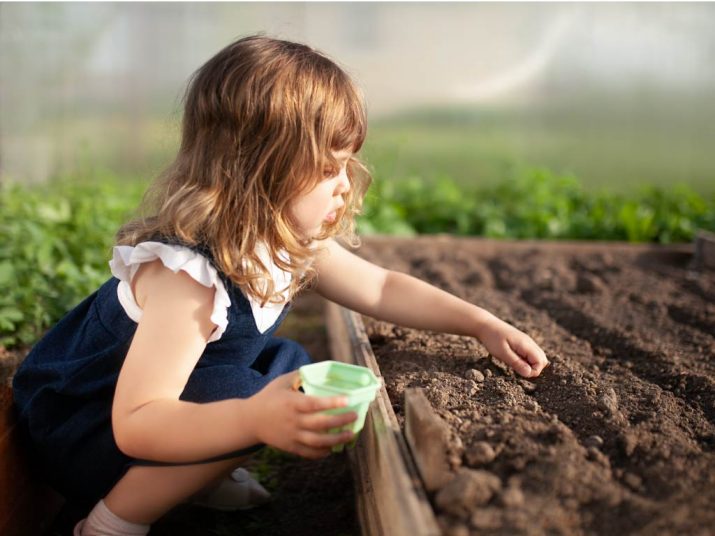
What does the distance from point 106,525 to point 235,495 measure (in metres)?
0.42

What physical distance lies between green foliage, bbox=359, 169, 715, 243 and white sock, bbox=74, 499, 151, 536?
2.87 m

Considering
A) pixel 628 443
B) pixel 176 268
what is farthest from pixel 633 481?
pixel 176 268

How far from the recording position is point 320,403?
1405mm

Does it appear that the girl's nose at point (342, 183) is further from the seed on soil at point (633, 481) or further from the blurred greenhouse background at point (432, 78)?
the blurred greenhouse background at point (432, 78)

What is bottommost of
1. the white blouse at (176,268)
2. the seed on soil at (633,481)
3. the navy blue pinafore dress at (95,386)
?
the navy blue pinafore dress at (95,386)

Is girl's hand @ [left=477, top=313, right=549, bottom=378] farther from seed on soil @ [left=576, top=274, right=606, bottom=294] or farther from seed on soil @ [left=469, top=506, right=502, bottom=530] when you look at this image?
seed on soil @ [left=576, top=274, right=606, bottom=294]

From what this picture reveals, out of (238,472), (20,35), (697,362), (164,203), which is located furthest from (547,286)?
(20,35)

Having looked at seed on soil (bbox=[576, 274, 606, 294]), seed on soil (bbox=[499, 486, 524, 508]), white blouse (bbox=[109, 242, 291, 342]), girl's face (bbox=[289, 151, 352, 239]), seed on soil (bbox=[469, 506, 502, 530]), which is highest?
girl's face (bbox=[289, 151, 352, 239])

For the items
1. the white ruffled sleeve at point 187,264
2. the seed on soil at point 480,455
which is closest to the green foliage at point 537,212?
the white ruffled sleeve at point 187,264

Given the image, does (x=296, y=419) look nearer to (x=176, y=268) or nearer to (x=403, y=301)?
(x=176, y=268)

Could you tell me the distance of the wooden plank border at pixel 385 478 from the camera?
1.24 metres

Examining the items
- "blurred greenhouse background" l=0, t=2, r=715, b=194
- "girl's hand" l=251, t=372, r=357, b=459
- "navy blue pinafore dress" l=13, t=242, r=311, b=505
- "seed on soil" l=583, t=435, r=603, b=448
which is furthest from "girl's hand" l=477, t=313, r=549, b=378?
"blurred greenhouse background" l=0, t=2, r=715, b=194

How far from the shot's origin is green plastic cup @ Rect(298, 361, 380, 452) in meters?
1.44

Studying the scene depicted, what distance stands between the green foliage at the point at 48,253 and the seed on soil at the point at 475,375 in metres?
0.97
